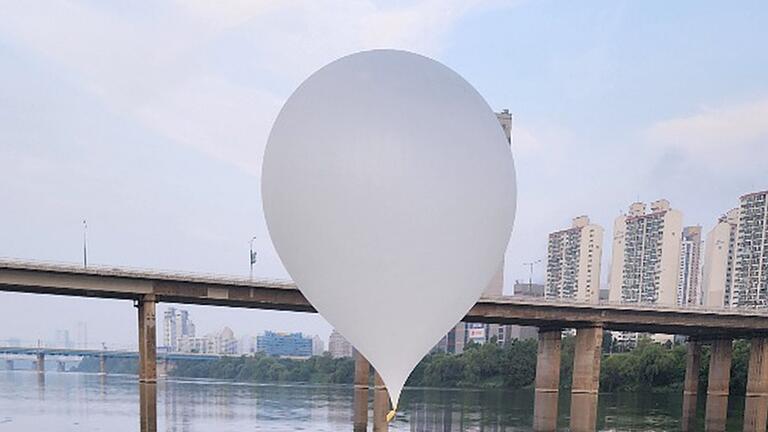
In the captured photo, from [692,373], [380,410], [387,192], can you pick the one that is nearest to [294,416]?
[380,410]

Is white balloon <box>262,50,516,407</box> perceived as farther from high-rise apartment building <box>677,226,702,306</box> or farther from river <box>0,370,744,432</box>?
high-rise apartment building <box>677,226,702,306</box>

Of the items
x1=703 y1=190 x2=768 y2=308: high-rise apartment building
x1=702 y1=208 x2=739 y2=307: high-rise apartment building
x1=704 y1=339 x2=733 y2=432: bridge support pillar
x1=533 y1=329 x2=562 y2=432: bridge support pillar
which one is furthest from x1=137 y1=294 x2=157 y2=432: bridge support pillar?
x1=702 y1=208 x2=739 y2=307: high-rise apartment building

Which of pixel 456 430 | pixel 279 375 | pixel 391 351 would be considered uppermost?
pixel 391 351

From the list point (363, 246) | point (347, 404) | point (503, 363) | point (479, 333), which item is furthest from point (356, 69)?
point (479, 333)

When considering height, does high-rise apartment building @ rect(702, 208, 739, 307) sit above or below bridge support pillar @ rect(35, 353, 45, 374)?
above

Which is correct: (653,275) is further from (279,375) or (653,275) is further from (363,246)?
(363,246)

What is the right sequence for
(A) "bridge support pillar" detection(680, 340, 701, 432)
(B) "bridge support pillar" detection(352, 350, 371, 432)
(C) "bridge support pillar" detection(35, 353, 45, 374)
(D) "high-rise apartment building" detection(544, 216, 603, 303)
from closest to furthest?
(B) "bridge support pillar" detection(352, 350, 371, 432)
(A) "bridge support pillar" detection(680, 340, 701, 432)
(D) "high-rise apartment building" detection(544, 216, 603, 303)
(C) "bridge support pillar" detection(35, 353, 45, 374)

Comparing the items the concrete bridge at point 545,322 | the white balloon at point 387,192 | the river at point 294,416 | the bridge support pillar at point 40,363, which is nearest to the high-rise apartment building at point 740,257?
the concrete bridge at point 545,322
